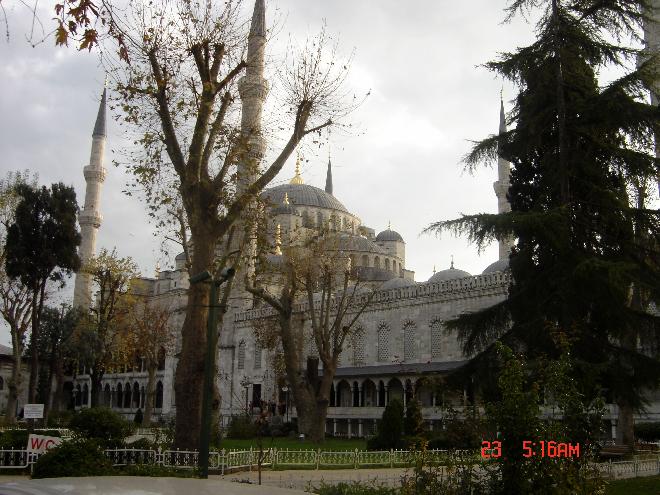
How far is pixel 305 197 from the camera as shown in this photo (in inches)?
2191

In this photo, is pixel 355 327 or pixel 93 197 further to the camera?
pixel 93 197

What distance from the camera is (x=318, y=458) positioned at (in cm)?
1450

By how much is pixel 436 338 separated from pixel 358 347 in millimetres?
5454

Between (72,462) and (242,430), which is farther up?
(72,462)

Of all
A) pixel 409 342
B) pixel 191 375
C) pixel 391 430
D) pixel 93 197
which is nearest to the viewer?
pixel 191 375

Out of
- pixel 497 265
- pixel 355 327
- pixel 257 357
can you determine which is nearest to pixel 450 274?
pixel 497 265

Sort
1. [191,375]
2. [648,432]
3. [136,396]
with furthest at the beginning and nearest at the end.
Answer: [136,396]
[648,432]
[191,375]

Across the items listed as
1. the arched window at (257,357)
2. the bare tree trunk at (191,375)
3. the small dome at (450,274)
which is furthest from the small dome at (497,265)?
the bare tree trunk at (191,375)

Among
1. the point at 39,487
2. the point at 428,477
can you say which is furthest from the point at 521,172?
the point at 39,487

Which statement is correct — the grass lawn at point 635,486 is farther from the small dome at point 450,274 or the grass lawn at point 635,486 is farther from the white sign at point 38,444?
the small dome at point 450,274

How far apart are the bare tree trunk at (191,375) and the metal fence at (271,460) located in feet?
1.24

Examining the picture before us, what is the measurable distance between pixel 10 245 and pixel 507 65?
17225mm

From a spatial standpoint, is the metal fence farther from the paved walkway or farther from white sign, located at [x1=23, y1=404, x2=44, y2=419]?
white sign, located at [x1=23, y1=404, x2=44, y2=419]
